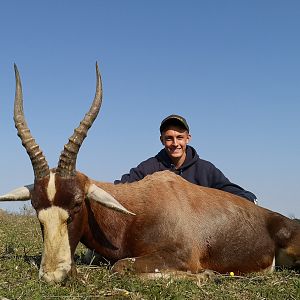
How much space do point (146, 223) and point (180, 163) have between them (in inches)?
107

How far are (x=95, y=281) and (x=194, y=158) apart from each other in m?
3.81

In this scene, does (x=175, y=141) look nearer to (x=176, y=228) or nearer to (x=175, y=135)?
(x=175, y=135)

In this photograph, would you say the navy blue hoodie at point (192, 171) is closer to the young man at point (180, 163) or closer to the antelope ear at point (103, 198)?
the young man at point (180, 163)

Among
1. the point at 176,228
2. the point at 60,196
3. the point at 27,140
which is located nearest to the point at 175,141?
the point at 176,228


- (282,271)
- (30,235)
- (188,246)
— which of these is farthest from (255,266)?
(30,235)

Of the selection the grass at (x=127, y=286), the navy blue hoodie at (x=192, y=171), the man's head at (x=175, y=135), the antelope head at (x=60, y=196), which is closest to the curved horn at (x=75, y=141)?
the antelope head at (x=60, y=196)

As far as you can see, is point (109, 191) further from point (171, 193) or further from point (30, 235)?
point (30, 235)

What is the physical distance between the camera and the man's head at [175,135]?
27.5ft

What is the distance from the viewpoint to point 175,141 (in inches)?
329

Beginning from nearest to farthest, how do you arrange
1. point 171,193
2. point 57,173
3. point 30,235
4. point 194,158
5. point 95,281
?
point 95,281 → point 57,173 → point 171,193 → point 194,158 → point 30,235

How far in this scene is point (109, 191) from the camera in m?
6.32

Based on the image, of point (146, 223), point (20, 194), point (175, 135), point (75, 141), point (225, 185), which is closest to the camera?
point (75, 141)

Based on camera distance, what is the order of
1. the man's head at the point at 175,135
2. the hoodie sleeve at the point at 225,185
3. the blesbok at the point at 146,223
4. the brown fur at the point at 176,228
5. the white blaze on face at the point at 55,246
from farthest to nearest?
the man's head at the point at 175,135, the hoodie sleeve at the point at 225,185, the brown fur at the point at 176,228, the blesbok at the point at 146,223, the white blaze on face at the point at 55,246

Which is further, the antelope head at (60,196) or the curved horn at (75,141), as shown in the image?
the curved horn at (75,141)
